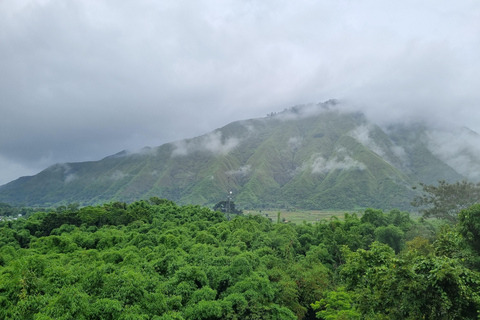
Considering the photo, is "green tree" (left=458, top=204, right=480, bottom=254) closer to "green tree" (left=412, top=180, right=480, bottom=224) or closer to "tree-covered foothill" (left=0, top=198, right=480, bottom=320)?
"tree-covered foothill" (left=0, top=198, right=480, bottom=320)

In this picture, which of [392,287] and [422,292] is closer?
[422,292]

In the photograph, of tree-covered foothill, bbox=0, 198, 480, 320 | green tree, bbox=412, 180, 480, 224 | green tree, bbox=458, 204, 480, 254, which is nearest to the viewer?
tree-covered foothill, bbox=0, 198, 480, 320

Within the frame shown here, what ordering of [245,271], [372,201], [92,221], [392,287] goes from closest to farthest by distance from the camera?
[392,287] → [245,271] → [92,221] → [372,201]

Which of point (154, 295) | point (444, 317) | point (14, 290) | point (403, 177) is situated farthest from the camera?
point (403, 177)

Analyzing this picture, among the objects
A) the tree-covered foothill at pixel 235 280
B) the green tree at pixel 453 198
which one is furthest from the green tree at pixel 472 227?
the green tree at pixel 453 198

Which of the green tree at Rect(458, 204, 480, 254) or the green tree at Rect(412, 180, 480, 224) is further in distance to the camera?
the green tree at Rect(412, 180, 480, 224)

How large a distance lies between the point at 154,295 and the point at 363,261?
12.7 meters

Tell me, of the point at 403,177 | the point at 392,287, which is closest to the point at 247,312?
the point at 392,287

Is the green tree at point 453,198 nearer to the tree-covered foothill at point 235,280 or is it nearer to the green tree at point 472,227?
the tree-covered foothill at point 235,280

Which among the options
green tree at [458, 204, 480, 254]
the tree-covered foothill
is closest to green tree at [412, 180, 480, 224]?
the tree-covered foothill

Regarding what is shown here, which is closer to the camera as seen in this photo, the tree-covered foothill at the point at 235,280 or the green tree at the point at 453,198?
the tree-covered foothill at the point at 235,280

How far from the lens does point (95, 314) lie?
1438 centimetres

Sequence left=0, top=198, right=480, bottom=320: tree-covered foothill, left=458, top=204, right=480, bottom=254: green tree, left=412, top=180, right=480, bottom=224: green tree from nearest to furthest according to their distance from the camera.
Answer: left=0, top=198, right=480, bottom=320: tree-covered foothill < left=458, top=204, right=480, bottom=254: green tree < left=412, top=180, right=480, bottom=224: green tree

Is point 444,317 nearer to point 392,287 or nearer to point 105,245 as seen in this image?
point 392,287
